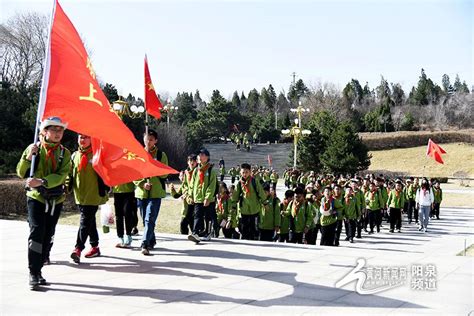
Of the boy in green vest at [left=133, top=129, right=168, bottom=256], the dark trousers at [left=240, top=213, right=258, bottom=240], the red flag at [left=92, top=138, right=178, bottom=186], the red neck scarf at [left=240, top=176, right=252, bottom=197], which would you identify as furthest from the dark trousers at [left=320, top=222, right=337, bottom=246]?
the red flag at [left=92, top=138, right=178, bottom=186]

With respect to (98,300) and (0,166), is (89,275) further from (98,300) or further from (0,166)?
(0,166)

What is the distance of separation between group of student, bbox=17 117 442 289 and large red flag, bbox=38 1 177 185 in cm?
21

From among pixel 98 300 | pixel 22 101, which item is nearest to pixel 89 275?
pixel 98 300

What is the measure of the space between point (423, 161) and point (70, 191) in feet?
170

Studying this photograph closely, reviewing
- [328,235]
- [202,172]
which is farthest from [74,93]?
[328,235]

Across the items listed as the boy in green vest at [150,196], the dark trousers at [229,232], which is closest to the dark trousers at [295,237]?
the dark trousers at [229,232]

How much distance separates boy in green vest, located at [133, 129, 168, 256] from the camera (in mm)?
7723

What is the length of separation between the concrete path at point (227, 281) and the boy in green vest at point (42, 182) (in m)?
0.37

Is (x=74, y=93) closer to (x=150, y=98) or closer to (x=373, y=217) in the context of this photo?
(x=150, y=98)

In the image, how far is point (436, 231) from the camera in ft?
59.6

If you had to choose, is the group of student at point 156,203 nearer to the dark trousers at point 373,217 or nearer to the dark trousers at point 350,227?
the dark trousers at point 350,227

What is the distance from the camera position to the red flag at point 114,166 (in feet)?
22.7

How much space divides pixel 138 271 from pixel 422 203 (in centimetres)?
1247

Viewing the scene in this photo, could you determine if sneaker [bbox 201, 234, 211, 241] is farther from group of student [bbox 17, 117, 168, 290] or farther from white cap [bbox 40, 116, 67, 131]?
white cap [bbox 40, 116, 67, 131]
